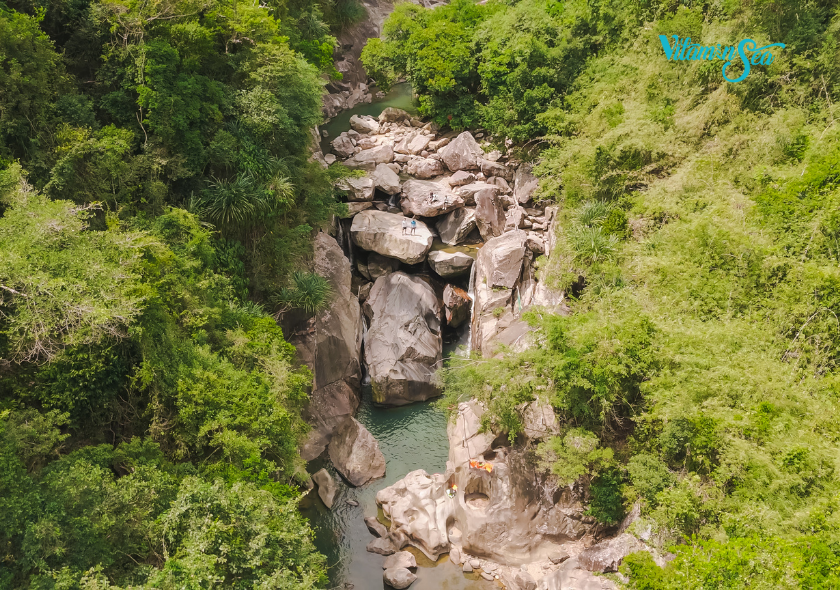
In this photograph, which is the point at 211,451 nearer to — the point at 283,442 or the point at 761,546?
the point at 283,442

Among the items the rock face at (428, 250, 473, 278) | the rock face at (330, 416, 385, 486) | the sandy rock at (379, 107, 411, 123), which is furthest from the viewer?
the sandy rock at (379, 107, 411, 123)

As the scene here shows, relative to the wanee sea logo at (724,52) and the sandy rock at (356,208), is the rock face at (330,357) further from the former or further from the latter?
the wanee sea logo at (724,52)

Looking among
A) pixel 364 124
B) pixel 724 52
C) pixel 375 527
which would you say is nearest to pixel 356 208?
pixel 364 124

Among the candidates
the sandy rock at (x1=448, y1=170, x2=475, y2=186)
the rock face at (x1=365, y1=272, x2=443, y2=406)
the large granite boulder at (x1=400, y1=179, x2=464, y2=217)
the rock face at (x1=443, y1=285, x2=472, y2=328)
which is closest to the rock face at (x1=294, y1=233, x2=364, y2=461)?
the rock face at (x1=365, y1=272, x2=443, y2=406)

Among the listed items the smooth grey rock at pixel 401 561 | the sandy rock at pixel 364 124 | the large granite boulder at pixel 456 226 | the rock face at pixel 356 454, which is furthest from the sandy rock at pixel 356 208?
the smooth grey rock at pixel 401 561

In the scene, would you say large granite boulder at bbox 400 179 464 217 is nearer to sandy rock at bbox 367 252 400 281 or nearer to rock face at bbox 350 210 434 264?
rock face at bbox 350 210 434 264

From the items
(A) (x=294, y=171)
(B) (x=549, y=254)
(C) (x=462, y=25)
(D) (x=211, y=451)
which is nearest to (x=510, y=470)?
(D) (x=211, y=451)

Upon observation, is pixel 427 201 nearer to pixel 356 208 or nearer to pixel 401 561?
pixel 356 208
